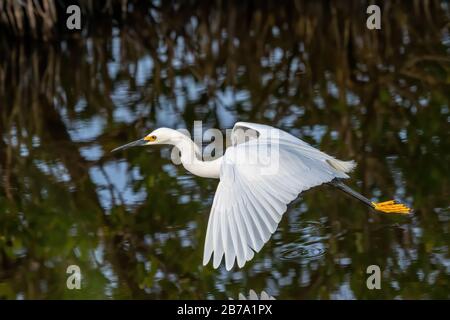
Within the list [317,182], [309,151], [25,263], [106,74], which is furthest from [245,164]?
[106,74]

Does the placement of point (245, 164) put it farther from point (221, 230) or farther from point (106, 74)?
point (106, 74)

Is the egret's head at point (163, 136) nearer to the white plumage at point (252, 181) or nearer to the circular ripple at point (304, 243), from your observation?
the white plumage at point (252, 181)

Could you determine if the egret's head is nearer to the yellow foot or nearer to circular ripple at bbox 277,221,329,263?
circular ripple at bbox 277,221,329,263

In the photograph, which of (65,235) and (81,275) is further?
(65,235)

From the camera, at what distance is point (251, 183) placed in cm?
464

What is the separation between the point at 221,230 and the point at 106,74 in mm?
6295

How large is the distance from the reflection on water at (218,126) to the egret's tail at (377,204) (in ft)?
0.34

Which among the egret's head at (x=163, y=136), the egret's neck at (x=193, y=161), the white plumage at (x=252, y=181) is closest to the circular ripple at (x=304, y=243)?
the white plumage at (x=252, y=181)

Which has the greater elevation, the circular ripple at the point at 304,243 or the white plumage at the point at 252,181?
the white plumage at the point at 252,181

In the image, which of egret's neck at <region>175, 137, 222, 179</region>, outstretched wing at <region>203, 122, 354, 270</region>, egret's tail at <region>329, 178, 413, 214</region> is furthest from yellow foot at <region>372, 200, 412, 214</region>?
egret's neck at <region>175, 137, 222, 179</region>

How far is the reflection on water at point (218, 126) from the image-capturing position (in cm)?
563

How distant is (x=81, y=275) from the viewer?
18.9ft

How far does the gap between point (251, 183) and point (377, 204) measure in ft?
5.12

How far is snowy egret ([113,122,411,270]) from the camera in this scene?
4250mm
